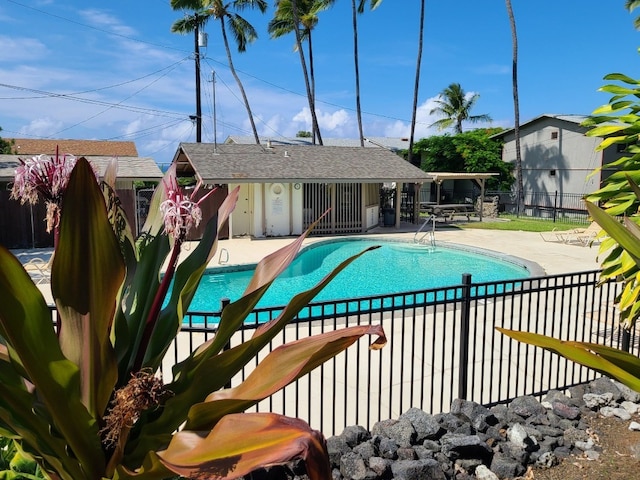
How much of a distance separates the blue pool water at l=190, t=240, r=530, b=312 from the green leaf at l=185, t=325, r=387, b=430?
9730mm

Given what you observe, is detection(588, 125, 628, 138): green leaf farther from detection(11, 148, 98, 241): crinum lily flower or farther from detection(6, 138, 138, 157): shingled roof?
detection(6, 138, 138, 157): shingled roof

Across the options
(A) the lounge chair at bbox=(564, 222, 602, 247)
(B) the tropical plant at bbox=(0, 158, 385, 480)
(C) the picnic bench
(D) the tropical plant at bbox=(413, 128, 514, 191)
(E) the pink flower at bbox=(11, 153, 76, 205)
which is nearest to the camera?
(B) the tropical plant at bbox=(0, 158, 385, 480)

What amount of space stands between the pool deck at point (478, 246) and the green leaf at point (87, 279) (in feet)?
35.2

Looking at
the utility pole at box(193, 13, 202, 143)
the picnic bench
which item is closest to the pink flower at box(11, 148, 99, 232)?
the picnic bench

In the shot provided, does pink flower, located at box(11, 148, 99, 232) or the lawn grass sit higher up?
pink flower, located at box(11, 148, 99, 232)

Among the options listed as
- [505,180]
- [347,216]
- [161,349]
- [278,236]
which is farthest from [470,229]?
[161,349]

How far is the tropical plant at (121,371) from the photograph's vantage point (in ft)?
3.63

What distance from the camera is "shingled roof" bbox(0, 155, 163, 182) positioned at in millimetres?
17438

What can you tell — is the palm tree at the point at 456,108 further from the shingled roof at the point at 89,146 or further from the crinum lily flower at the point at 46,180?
the crinum lily flower at the point at 46,180

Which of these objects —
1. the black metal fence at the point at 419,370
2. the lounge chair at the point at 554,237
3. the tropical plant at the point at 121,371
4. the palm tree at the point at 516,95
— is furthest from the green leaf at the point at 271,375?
the palm tree at the point at 516,95

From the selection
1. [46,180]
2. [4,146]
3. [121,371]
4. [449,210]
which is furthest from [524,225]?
[4,146]

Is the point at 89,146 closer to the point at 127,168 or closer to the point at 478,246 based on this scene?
the point at 127,168

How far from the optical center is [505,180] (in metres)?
34.8

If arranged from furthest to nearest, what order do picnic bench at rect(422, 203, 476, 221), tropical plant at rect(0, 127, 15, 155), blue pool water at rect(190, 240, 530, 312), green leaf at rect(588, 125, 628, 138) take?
picnic bench at rect(422, 203, 476, 221), tropical plant at rect(0, 127, 15, 155), blue pool water at rect(190, 240, 530, 312), green leaf at rect(588, 125, 628, 138)
